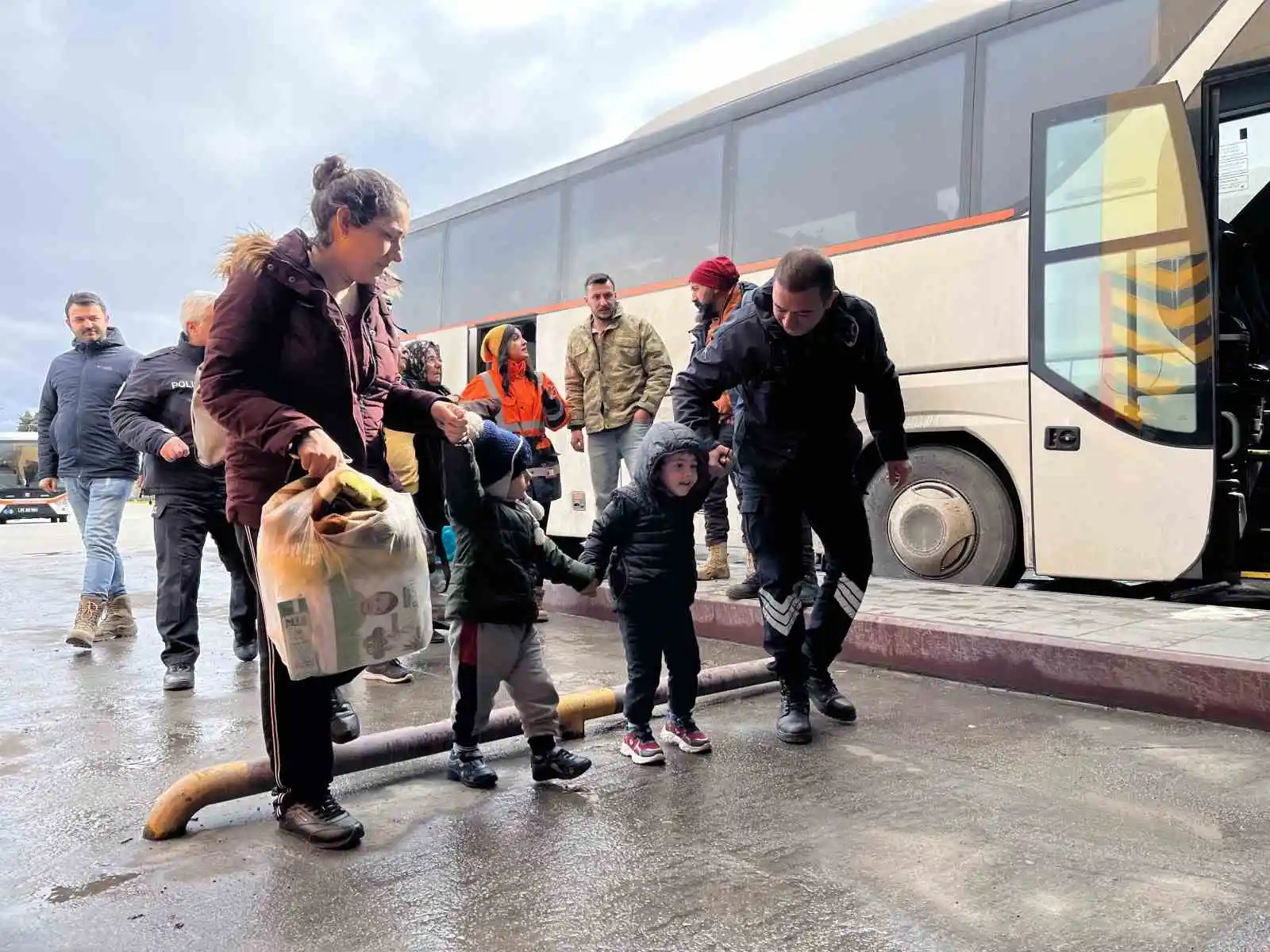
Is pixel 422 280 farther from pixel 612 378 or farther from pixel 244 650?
pixel 244 650

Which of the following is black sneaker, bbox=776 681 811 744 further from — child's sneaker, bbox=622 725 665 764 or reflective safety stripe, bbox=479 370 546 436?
reflective safety stripe, bbox=479 370 546 436

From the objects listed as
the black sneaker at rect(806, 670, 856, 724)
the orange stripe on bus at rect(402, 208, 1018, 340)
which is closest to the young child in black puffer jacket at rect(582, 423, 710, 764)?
the black sneaker at rect(806, 670, 856, 724)

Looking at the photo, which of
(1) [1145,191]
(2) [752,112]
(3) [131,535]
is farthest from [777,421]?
(3) [131,535]

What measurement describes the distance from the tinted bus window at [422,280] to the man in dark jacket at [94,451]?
5.17m

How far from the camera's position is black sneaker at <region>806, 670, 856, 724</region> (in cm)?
383

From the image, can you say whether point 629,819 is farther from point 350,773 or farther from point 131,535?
point 131,535

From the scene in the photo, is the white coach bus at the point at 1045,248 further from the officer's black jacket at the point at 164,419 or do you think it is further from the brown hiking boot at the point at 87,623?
the brown hiking boot at the point at 87,623

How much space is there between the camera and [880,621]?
4.96m

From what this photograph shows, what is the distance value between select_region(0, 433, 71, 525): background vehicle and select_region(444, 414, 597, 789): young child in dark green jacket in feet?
115

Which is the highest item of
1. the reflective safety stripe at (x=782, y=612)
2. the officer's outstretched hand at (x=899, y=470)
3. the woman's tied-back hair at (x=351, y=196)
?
the woman's tied-back hair at (x=351, y=196)

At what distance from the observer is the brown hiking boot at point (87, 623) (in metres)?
5.65

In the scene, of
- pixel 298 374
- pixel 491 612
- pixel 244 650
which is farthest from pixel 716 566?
pixel 298 374

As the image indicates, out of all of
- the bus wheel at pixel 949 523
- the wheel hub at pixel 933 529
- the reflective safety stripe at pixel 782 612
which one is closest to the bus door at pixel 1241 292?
the bus wheel at pixel 949 523

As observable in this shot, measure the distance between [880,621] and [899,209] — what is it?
3.38 m
